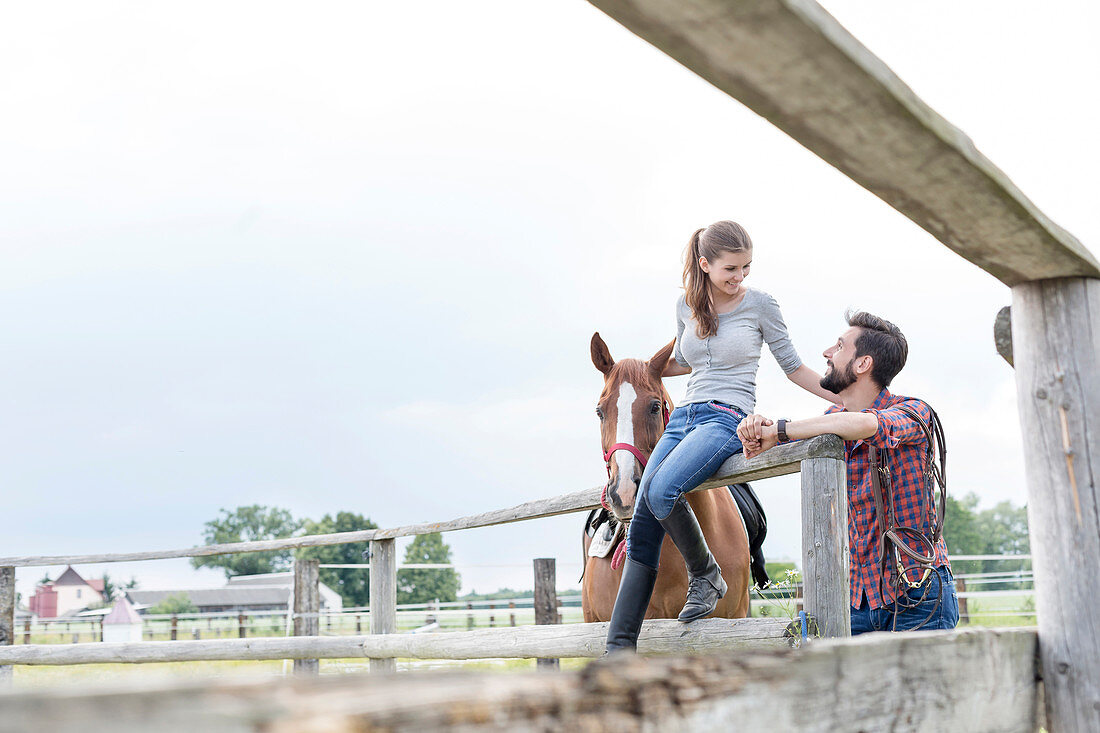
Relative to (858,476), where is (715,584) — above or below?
below

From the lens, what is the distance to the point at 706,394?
2953mm

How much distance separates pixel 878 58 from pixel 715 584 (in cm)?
233

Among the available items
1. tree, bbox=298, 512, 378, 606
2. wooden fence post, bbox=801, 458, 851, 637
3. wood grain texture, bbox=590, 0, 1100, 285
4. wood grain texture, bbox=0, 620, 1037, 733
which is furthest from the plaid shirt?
tree, bbox=298, 512, 378, 606

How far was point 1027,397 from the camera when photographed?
151 centimetres

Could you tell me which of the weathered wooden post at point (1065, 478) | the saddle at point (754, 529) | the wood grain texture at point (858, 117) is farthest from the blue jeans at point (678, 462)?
the wood grain texture at point (858, 117)

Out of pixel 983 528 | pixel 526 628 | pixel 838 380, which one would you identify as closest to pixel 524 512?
pixel 526 628

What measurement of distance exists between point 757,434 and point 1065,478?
42.6 inches

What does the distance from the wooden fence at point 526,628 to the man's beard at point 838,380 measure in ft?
1.08

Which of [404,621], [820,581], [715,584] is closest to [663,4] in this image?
[820,581]

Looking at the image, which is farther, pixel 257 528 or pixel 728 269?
pixel 257 528

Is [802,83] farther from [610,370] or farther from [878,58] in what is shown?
[610,370]

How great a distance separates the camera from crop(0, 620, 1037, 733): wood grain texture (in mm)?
507

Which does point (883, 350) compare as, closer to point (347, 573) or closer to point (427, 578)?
point (427, 578)

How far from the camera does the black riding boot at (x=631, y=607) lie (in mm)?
2850
